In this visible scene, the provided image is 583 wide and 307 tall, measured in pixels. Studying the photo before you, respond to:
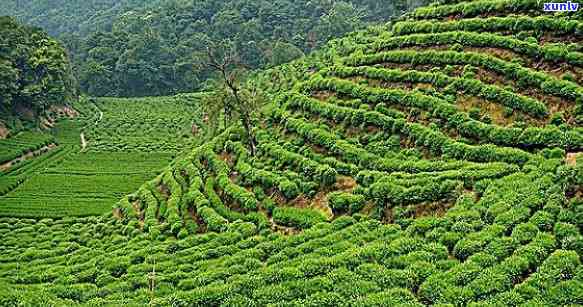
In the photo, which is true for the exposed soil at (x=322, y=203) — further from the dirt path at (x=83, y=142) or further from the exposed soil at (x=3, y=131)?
the exposed soil at (x=3, y=131)

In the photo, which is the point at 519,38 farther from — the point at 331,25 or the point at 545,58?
the point at 331,25

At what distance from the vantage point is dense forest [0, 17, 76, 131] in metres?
58.1

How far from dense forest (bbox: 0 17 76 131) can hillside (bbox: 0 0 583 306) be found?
1104 inches

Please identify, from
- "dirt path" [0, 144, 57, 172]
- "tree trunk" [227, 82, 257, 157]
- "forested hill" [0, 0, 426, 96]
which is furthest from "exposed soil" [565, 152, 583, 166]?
"forested hill" [0, 0, 426, 96]

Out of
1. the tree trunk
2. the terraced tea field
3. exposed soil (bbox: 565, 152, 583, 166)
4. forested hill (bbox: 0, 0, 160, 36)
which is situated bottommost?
the terraced tea field

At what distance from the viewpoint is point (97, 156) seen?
2142 inches

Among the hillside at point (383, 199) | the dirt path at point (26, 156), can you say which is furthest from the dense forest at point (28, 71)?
the hillside at point (383, 199)

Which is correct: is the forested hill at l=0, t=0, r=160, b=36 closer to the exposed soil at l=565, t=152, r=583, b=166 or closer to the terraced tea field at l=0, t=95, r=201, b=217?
the terraced tea field at l=0, t=95, r=201, b=217

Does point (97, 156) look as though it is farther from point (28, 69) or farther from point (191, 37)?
point (191, 37)

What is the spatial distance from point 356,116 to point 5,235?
2065cm

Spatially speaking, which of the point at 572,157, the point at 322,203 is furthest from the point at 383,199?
the point at 572,157

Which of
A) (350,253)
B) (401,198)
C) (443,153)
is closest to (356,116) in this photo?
(443,153)

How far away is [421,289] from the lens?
15648 millimetres

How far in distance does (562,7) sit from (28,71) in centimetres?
5353
